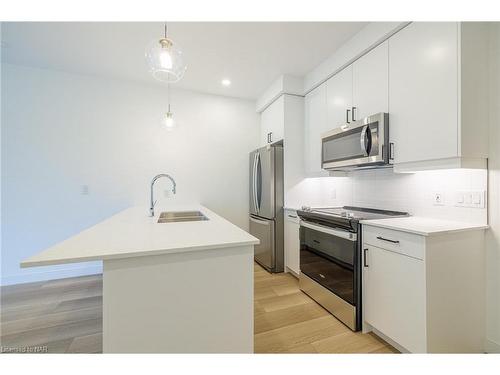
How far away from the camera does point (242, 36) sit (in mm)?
2074

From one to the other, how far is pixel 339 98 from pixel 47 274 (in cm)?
414

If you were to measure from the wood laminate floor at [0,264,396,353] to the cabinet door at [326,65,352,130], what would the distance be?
1.92 metres

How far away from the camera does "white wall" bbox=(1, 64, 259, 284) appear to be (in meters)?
2.62

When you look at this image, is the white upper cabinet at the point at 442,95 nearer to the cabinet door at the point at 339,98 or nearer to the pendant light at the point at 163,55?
the cabinet door at the point at 339,98

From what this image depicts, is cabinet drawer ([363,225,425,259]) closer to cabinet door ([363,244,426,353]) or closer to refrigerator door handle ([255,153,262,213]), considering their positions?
cabinet door ([363,244,426,353])

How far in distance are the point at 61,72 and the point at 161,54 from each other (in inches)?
95.7

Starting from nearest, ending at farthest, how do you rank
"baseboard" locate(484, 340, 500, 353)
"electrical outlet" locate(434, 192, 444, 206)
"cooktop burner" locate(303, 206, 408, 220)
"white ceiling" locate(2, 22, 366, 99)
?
"baseboard" locate(484, 340, 500, 353) < "electrical outlet" locate(434, 192, 444, 206) < "cooktop burner" locate(303, 206, 408, 220) < "white ceiling" locate(2, 22, 366, 99)

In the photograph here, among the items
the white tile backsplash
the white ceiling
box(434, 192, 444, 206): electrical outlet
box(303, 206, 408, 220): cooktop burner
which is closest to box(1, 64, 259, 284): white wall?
the white ceiling

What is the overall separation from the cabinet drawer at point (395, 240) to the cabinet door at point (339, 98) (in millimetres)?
1185

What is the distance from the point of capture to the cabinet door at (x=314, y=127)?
2586 mm
